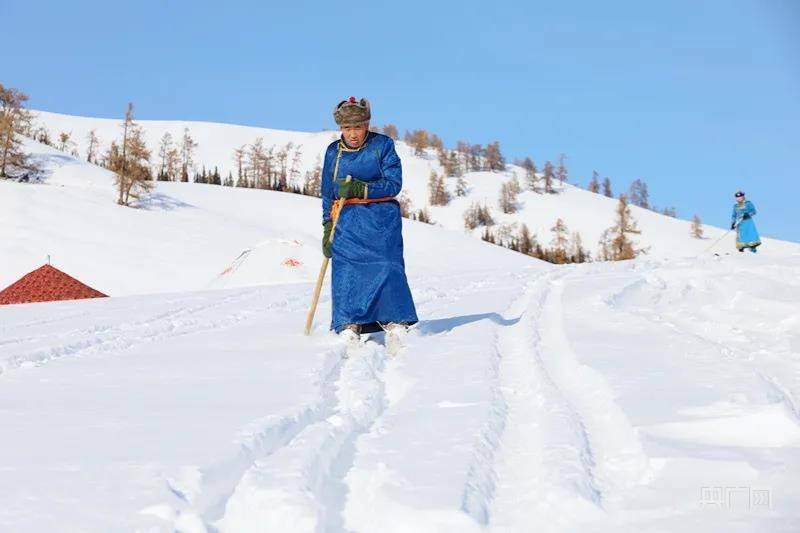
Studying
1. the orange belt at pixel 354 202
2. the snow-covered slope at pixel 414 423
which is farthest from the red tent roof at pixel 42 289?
the orange belt at pixel 354 202

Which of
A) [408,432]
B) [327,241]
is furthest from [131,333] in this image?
[408,432]

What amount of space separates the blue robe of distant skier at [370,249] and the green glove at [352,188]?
5 centimetres

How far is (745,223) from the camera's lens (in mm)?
16547

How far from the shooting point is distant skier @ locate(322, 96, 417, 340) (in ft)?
18.6

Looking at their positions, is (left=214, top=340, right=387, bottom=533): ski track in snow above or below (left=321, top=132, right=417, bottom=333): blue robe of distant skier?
below

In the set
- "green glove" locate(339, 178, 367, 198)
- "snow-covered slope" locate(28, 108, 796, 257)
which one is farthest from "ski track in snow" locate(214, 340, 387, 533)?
"snow-covered slope" locate(28, 108, 796, 257)

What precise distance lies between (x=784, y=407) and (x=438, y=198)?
88.5 meters

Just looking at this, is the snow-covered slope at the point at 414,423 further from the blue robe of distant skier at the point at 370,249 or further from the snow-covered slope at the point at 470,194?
the snow-covered slope at the point at 470,194

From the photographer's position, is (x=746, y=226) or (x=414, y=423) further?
(x=746, y=226)

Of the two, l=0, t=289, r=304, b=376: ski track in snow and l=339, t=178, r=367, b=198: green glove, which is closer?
l=0, t=289, r=304, b=376: ski track in snow

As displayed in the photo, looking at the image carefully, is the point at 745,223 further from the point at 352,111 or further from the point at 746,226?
the point at 352,111

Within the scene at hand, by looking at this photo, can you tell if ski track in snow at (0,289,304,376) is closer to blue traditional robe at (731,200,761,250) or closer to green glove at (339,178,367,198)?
green glove at (339,178,367,198)

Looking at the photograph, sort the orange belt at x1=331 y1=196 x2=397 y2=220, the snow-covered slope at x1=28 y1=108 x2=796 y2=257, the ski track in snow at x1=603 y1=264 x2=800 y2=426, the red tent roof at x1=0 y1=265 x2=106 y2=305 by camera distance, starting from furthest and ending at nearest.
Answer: the snow-covered slope at x1=28 y1=108 x2=796 y2=257
the red tent roof at x1=0 y1=265 x2=106 y2=305
the orange belt at x1=331 y1=196 x2=397 y2=220
the ski track in snow at x1=603 y1=264 x2=800 y2=426

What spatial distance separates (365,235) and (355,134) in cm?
72
